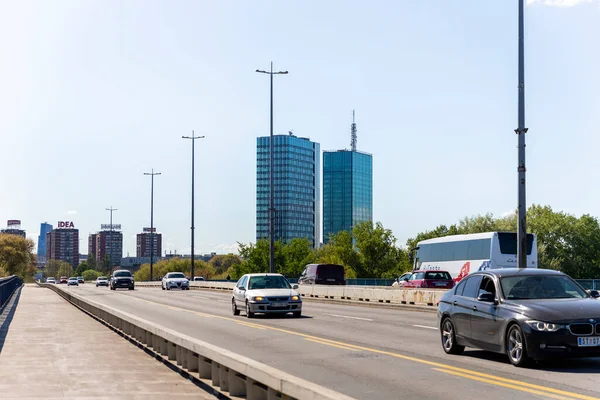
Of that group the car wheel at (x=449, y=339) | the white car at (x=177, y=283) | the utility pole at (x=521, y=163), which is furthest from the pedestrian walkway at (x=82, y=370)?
the white car at (x=177, y=283)

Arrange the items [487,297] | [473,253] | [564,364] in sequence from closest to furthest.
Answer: [564,364]
[487,297]
[473,253]

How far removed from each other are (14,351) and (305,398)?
11.4m

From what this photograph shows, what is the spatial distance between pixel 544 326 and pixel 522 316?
1.37 ft

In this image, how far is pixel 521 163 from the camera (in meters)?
26.1

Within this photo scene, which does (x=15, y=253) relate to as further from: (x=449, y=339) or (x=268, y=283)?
(x=449, y=339)

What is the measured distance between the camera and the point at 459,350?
576 inches

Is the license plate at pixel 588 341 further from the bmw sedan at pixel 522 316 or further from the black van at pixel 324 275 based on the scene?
the black van at pixel 324 275

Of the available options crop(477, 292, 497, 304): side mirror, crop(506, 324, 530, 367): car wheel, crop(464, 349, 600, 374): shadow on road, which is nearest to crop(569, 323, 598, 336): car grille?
crop(464, 349, 600, 374): shadow on road

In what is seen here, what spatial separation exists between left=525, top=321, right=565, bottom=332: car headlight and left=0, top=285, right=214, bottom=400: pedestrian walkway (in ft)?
15.5

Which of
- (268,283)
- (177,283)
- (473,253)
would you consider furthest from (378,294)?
(177,283)

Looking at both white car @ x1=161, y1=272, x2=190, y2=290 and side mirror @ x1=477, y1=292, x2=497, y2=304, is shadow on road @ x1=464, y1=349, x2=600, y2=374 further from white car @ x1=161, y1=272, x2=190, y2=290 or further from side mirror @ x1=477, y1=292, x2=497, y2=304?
white car @ x1=161, y1=272, x2=190, y2=290

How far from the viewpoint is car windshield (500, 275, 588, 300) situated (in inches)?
518

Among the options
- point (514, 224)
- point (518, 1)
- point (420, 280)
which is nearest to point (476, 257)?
point (420, 280)

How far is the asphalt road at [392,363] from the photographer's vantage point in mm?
10415
